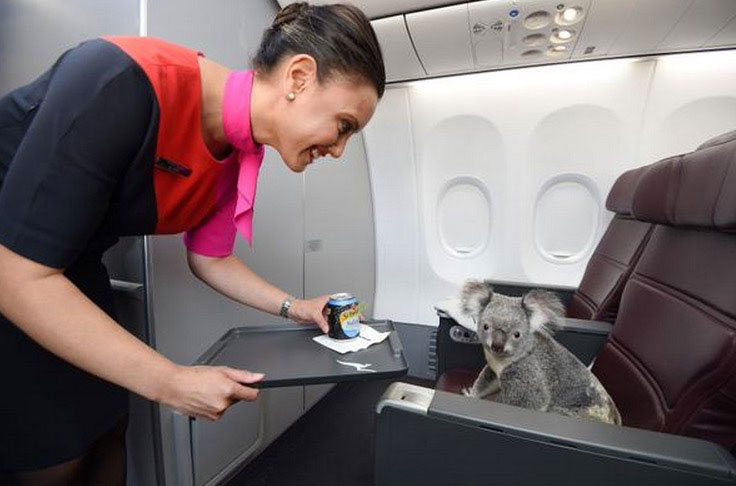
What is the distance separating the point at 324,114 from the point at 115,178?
0.38 meters

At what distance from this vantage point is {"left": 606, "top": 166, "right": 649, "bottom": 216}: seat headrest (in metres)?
1.59

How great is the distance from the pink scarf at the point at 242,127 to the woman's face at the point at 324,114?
0.07 m

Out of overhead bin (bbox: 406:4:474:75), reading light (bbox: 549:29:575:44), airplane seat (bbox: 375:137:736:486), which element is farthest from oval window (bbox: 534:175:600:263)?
airplane seat (bbox: 375:137:736:486)

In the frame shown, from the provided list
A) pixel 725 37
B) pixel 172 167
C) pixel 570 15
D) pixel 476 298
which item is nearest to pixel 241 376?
pixel 172 167

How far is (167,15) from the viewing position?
1.04 metres

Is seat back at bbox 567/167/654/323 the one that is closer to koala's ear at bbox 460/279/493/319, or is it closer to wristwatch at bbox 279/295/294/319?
koala's ear at bbox 460/279/493/319

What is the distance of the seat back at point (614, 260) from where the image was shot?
1471 millimetres

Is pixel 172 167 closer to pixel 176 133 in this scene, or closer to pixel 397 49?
pixel 176 133

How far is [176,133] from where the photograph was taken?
677 millimetres

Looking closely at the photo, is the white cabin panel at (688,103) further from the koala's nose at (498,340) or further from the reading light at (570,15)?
the koala's nose at (498,340)

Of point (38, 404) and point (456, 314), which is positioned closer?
point (38, 404)

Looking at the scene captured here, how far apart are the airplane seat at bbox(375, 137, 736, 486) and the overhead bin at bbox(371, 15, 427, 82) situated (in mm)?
1209

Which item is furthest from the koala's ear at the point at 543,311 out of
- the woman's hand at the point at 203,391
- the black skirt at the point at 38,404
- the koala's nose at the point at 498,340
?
the black skirt at the point at 38,404

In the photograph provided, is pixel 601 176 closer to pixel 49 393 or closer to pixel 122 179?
pixel 122 179
